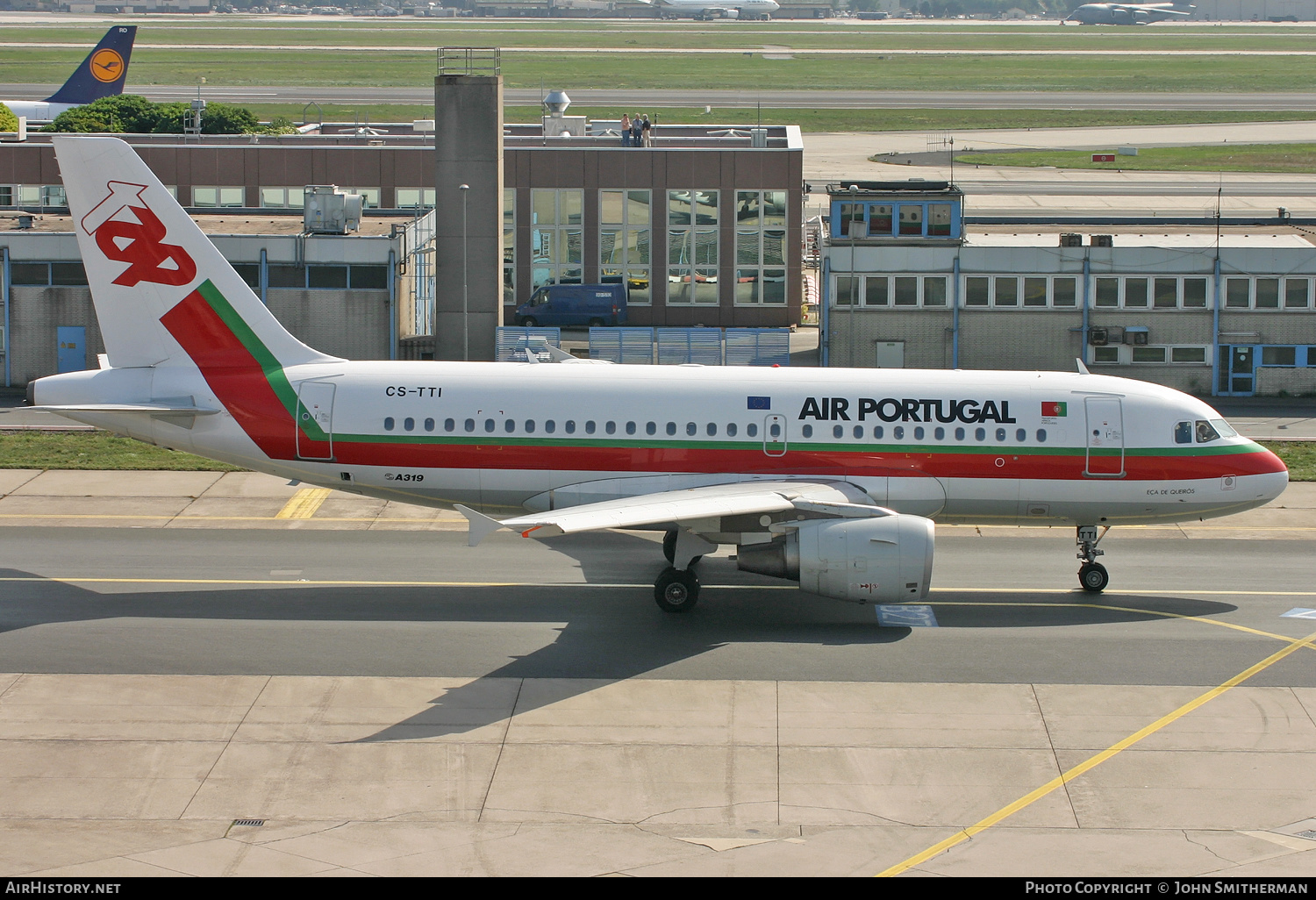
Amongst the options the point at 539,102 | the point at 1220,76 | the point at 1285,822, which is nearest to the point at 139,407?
the point at 1285,822

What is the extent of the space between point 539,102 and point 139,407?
101 meters

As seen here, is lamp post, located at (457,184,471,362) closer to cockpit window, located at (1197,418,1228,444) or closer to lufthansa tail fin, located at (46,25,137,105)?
cockpit window, located at (1197,418,1228,444)

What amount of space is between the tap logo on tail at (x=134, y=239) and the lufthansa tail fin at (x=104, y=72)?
7088 centimetres

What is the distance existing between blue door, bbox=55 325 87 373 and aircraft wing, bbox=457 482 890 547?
86.6 feet

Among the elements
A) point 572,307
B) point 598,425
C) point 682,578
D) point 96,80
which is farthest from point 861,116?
point 682,578

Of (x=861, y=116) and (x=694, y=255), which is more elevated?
(x=861, y=116)

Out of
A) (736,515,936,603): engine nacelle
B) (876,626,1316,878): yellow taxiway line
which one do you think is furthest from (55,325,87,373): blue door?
(876,626,1316,878): yellow taxiway line

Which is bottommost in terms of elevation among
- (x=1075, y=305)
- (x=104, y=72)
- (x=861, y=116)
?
(x=1075, y=305)

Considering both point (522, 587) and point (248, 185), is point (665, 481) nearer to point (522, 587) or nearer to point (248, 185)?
point (522, 587)

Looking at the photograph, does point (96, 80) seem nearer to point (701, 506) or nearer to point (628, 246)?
point (628, 246)

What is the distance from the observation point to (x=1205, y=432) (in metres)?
25.5

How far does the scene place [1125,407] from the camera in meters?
25.5

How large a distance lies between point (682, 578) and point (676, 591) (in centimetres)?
25

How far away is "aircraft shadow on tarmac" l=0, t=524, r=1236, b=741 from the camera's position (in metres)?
21.2
